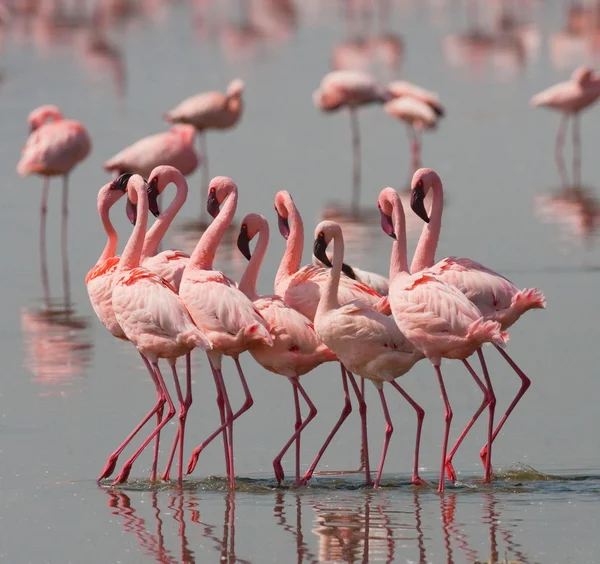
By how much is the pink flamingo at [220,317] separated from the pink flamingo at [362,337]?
1.05 feet

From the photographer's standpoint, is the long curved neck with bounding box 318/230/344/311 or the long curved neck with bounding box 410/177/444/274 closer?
the long curved neck with bounding box 318/230/344/311

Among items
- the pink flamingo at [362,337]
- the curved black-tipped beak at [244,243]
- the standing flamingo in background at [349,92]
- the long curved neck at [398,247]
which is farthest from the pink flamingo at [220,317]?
the standing flamingo in background at [349,92]

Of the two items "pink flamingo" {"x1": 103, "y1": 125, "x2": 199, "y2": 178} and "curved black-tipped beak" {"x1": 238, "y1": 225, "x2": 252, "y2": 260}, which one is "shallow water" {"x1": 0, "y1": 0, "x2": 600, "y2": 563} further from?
"curved black-tipped beak" {"x1": 238, "y1": 225, "x2": 252, "y2": 260}

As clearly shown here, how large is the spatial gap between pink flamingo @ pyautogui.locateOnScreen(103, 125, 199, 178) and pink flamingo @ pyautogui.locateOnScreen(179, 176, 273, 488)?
26.6ft

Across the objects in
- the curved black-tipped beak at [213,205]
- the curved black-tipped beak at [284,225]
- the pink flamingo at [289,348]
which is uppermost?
the curved black-tipped beak at [213,205]

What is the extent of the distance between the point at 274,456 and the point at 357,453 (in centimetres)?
44

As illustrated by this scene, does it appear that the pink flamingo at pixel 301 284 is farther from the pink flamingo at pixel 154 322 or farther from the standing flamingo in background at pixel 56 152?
the standing flamingo in background at pixel 56 152

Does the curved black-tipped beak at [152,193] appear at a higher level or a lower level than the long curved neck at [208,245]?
higher

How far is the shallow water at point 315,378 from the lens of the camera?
20.7 ft

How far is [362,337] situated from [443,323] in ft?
1.30

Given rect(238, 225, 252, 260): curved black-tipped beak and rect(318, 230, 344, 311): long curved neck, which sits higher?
rect(238, 225, 252, 260): curved black-tipped beak

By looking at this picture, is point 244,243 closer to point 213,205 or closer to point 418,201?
point 213,205

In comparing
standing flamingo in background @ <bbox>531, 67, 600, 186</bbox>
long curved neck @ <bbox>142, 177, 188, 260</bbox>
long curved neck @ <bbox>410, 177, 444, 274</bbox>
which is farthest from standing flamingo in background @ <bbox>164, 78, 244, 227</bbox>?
long curved neck @ <bbox>410, 177, 444, 274</bbox>

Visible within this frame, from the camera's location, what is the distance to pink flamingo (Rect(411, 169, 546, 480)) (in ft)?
25.1
